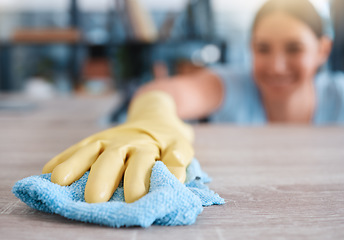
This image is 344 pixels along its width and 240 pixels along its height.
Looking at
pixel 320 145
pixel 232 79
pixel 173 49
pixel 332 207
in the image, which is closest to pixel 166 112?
pixel 320 145

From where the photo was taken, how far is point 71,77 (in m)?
3.40

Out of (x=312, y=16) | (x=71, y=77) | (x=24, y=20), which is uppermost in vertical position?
(x=24, y=20)

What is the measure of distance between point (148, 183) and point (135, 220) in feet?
0.25

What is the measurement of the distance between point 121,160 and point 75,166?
0.20 feet

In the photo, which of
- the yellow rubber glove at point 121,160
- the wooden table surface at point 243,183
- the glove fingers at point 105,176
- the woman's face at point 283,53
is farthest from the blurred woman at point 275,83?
the glove fingers at point 105,176

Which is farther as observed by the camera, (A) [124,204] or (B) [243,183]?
(B) [243,183]

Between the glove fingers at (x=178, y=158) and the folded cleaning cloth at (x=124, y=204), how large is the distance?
4cm

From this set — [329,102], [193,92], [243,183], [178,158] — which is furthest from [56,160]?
[329,102]

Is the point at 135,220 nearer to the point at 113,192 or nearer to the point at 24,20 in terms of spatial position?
the point at 113,192

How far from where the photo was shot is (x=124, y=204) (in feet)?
1.18

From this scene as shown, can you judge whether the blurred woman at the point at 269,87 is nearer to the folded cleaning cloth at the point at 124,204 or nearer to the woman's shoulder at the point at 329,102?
the woman's shoulder at the point at 329,102

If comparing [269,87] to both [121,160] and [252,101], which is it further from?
[121,160]

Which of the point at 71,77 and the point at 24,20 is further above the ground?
the point at 24,20

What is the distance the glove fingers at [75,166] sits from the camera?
1.42 ft
